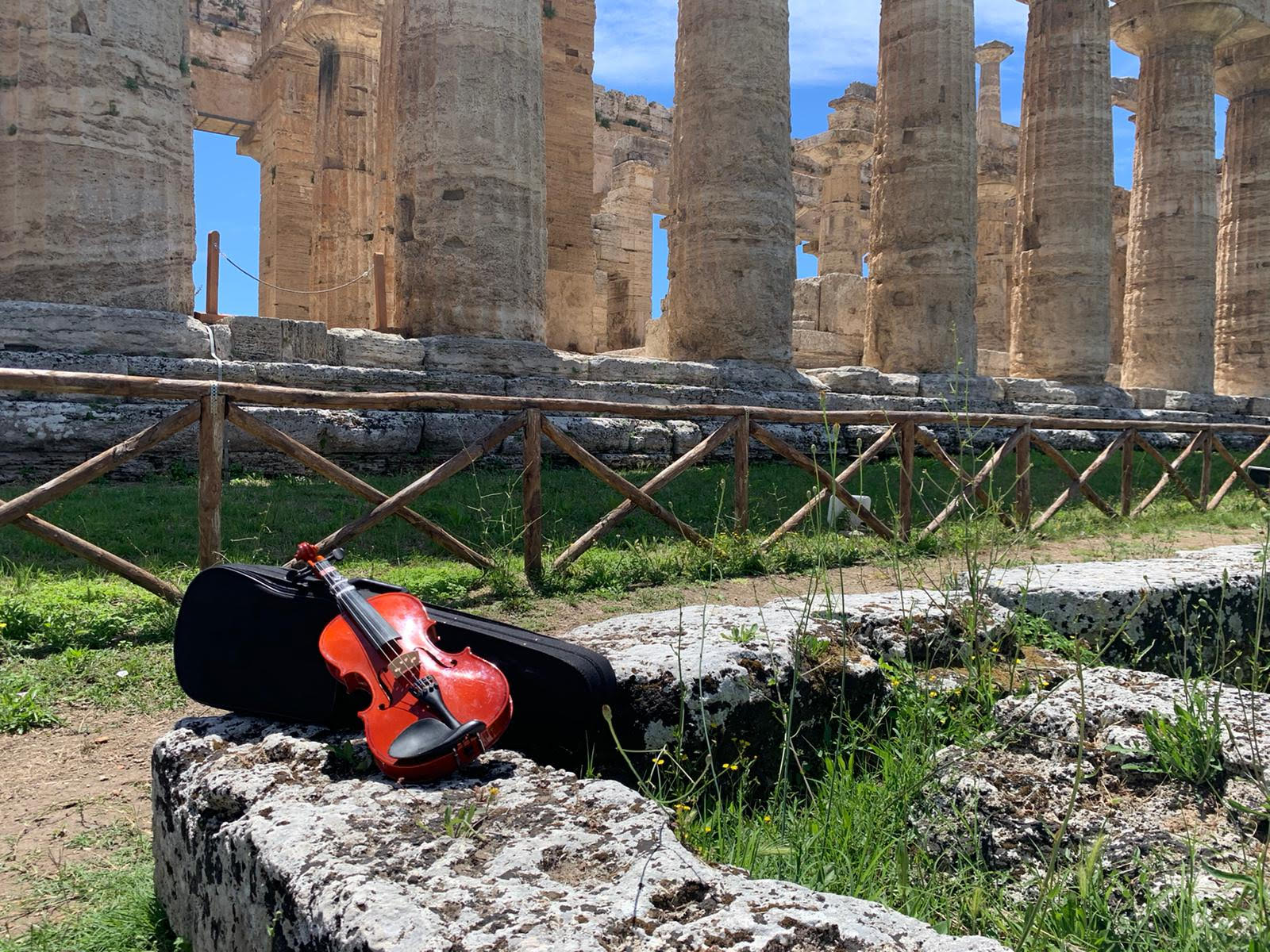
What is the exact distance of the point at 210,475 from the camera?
5207 mm

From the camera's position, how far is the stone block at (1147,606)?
384cm

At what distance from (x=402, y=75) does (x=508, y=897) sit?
1115 cm

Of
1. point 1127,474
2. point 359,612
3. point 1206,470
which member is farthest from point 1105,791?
point 1206,470

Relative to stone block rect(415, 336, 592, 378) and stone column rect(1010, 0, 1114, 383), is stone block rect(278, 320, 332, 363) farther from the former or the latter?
stone column rect(1010, 0, 1114, 383)

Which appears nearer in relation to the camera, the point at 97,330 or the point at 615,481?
the point at 615,481

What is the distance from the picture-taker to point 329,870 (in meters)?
1.76

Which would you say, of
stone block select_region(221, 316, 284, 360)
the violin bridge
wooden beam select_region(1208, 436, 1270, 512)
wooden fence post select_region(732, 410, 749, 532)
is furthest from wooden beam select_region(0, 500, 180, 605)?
wooden beam select_region(1208, 436, 1270, 512)

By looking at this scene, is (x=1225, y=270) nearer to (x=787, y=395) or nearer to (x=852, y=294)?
(x=852, y=294)

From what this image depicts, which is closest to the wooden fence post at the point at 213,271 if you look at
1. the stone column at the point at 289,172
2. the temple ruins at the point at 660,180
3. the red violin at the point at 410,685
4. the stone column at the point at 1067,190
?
the temple ruins at the point at 660,180

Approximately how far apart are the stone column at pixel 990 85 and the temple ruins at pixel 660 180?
187 inches

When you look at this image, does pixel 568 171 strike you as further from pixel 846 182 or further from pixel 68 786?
pixel 68 786

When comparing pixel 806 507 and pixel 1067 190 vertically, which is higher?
pixel 1067 190

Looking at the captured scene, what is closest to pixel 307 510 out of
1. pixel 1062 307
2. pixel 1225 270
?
pixel 1062 307

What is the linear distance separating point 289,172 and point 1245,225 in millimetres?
20478
